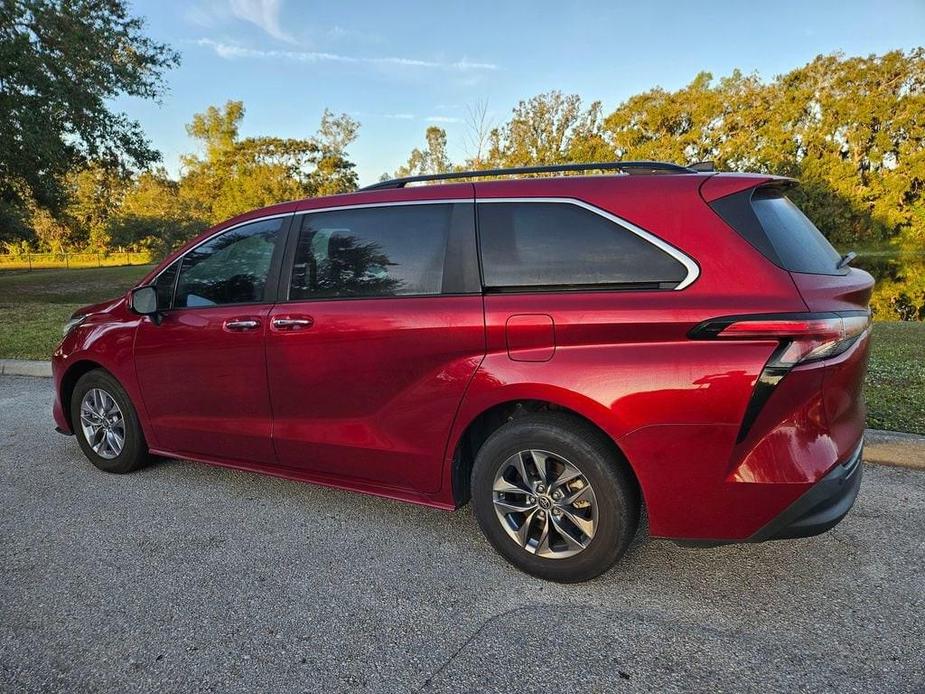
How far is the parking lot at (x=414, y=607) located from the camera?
2.13 metres

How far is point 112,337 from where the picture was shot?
3955mm

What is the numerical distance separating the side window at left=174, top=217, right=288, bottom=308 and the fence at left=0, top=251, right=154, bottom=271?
175ft

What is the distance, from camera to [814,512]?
90.4 inches

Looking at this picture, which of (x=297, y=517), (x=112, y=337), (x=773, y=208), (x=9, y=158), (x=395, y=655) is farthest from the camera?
(x=9, y=158)

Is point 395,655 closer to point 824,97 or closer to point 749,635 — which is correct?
point 749,635

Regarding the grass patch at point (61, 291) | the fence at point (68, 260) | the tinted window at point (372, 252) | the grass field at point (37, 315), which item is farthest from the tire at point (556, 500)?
the fence at point (68, 260)

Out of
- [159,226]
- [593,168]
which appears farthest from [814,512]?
[159,226]

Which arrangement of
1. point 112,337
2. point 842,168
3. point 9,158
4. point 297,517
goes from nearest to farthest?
point 297,517
point 112,337
point 9,158
point 842,168

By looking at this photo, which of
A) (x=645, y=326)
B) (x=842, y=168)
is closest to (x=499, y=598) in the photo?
(x=645, y=326)

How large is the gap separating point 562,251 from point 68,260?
60239 millimetres

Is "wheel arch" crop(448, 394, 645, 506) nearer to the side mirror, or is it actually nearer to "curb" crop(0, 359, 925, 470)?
the side mirror

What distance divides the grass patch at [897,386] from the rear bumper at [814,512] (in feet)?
8.26

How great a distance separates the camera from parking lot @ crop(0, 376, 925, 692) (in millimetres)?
2131

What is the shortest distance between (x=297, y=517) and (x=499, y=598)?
1367 mm
